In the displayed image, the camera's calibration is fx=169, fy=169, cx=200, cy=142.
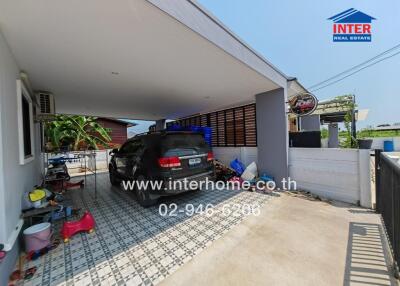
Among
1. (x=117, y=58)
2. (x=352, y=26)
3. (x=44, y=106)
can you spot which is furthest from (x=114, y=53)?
(x=352, y=26)

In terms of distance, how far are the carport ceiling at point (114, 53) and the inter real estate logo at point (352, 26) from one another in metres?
2.48

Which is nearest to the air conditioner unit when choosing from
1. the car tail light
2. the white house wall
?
the white house wall

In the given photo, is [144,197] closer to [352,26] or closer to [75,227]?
[75,227]

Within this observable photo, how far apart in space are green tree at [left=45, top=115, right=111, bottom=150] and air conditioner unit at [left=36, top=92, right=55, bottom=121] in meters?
6.39

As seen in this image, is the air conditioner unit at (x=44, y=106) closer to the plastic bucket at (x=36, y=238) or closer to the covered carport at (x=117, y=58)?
the covered carport at (x=117, y=58)

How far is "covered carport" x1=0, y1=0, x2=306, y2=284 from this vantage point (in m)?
1.97

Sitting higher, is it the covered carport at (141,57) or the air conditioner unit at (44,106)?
the covered carport at (141,57)

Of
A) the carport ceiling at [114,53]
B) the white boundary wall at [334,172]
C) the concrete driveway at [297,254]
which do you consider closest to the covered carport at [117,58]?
the carport ceiling at [114,53]

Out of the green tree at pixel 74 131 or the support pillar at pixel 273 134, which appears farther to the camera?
the green tree at pixel 74 131

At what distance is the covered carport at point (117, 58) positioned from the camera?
1.97 metres

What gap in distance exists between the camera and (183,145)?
13.3ft

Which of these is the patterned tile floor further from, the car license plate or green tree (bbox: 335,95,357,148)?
green tree (bbox: 335,95,357,148)

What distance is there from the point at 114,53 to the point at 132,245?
3.11 meters

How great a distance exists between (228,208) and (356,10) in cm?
649
